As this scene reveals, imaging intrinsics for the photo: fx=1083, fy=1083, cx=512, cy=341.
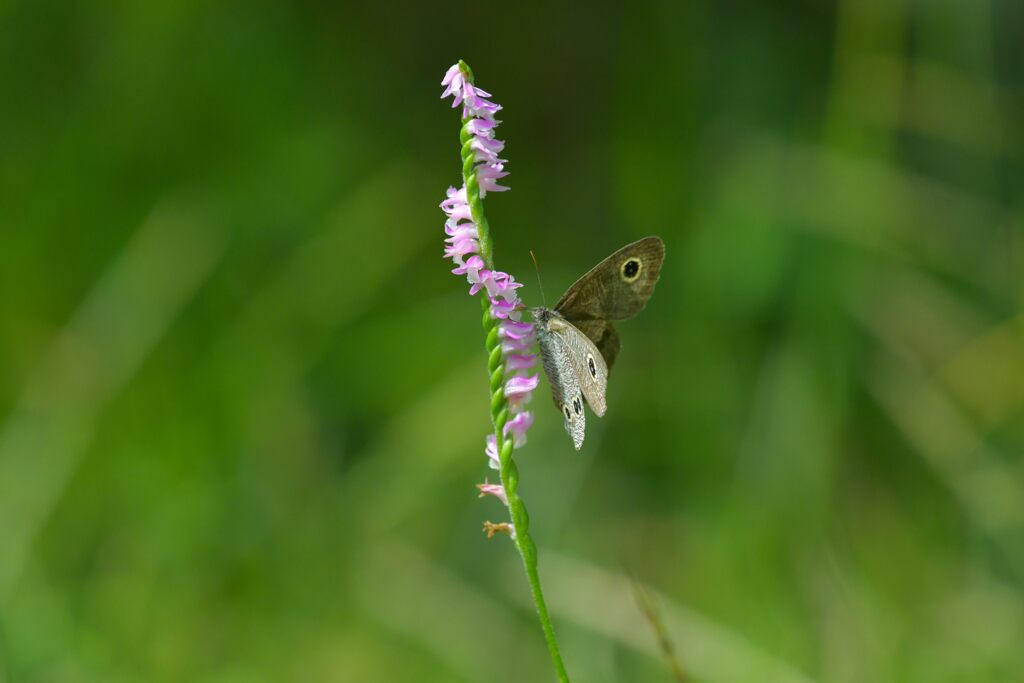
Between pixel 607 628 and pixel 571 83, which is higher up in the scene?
pixel 571 83

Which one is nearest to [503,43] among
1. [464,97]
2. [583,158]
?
[583,158]

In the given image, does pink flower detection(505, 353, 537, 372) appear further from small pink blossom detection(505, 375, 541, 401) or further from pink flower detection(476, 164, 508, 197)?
pink flower detection(476, 164, 508, 197)

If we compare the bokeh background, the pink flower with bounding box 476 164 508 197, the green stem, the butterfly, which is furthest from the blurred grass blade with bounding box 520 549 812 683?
the pink flower with bounding box 476 164 508 197

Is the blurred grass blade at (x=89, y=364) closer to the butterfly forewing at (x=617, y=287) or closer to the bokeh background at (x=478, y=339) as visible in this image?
the bokeh background at (x=478, y=339)

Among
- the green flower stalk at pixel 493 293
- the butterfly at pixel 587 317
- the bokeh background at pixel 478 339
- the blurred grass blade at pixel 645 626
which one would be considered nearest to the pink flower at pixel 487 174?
the green flower stalk at pixel 493 293

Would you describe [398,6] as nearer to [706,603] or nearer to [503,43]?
[503,43]
